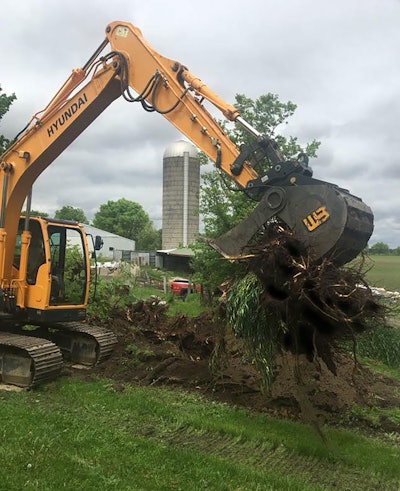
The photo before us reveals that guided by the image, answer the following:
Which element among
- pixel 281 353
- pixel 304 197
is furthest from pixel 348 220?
pixel 281 353

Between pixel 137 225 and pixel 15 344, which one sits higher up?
pixel 137 225

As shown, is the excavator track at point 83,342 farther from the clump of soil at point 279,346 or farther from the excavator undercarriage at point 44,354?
the clump of soil at point 279,346

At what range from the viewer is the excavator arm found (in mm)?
4887

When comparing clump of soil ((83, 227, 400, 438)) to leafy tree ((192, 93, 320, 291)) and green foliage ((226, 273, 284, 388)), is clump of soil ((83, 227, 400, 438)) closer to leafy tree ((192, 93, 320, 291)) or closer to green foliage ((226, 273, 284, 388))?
green foliage ((226, 273, 284, 388))

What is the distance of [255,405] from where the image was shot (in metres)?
6.91

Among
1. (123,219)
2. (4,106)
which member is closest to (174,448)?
(4,106)

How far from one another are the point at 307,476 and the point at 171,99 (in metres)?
4.96

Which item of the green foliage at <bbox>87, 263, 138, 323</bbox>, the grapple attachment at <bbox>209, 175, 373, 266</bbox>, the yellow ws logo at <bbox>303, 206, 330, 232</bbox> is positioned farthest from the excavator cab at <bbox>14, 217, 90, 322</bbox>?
the yellow ws logo at <bbox>303, 206, 330, 232</bbox>

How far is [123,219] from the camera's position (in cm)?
8700

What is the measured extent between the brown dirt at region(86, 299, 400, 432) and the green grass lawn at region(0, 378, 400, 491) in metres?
0.42

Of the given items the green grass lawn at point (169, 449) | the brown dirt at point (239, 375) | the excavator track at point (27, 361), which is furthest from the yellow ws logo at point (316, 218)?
the excavator track at point (27, 361)

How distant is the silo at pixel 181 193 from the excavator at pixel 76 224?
96.1 feet

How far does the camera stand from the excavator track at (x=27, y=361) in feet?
24.7

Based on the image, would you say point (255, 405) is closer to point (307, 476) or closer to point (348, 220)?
point (307, 476)
